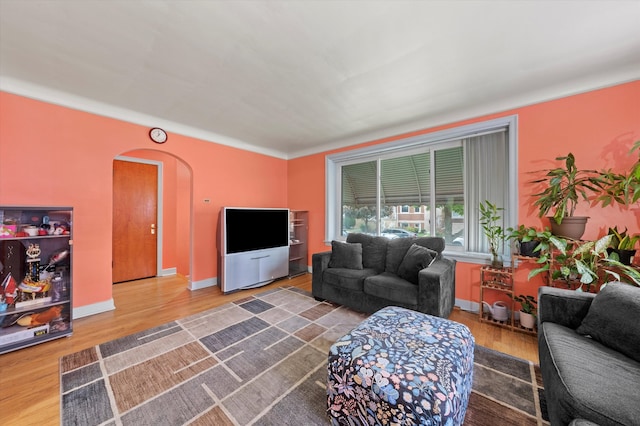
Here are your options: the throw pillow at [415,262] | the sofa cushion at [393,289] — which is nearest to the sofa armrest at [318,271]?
the sofa cushion at [393,289]

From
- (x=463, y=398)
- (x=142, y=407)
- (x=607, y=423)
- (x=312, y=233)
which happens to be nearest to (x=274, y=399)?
(x=142, y=407)

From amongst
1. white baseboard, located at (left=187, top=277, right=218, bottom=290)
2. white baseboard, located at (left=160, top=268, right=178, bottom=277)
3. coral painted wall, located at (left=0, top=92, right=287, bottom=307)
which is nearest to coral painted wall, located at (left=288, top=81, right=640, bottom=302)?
white baseboard, located at (left=187, top=277, right=218, bottom=290)

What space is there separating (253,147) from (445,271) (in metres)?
3.86

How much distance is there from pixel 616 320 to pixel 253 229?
3.86 meters

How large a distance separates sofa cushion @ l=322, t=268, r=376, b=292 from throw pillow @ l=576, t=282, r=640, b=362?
72.3 inches

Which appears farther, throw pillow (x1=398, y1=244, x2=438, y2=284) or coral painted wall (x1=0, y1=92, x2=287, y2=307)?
throw pillow (x1=398, y1=244, x2=438, y2=284)

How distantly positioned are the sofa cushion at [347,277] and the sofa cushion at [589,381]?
1713 millimetres

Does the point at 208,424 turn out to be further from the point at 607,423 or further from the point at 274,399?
the point at 607,423

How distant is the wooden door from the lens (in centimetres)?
416

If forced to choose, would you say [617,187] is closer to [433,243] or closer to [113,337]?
[433,243]

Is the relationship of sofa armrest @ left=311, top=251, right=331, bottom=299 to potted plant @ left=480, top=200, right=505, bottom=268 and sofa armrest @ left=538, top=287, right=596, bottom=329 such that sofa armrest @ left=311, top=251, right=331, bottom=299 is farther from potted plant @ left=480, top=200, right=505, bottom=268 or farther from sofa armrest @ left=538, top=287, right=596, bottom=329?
sofa armrest @ left=538, top=287, right=596, bottom=329

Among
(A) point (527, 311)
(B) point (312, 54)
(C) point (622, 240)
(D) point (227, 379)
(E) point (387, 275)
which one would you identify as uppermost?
(B) point (312, 54)

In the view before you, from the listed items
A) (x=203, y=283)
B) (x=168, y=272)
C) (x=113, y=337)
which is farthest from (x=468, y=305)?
(x=168, y=272)

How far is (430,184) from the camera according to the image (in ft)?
11.5
